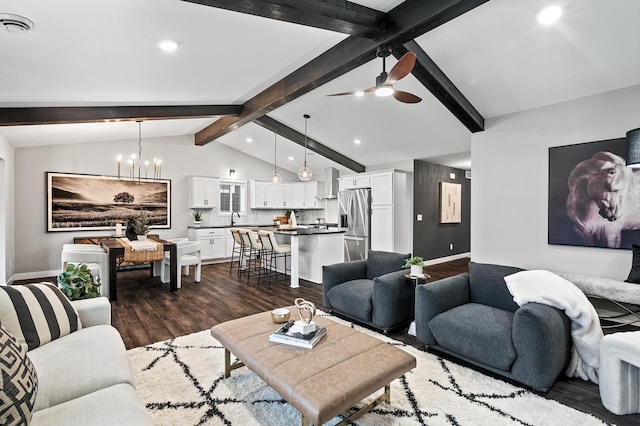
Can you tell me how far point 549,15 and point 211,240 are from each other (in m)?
7.04

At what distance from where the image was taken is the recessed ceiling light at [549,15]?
261cm

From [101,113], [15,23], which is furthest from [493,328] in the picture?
[101,113]

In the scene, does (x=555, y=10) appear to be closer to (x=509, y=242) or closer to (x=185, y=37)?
(x=509, y=242)

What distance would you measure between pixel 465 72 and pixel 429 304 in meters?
2.67

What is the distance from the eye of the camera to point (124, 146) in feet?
22.1

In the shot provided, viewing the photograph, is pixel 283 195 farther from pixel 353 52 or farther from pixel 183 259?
pixel 353 52

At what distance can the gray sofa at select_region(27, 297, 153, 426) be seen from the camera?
1.31 m

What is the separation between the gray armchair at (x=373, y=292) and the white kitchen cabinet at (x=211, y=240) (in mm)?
4507

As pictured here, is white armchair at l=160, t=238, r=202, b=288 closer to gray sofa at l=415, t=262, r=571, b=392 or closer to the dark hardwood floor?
the dark hardwood floor

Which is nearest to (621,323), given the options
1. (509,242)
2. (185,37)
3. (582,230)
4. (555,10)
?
(582,230)

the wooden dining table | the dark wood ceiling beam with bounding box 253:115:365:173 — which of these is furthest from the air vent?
the dark wood ceiling beam with bounding box 253:115:365:173

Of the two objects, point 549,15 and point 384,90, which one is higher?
point 549,15

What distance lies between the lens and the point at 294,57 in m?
3.66

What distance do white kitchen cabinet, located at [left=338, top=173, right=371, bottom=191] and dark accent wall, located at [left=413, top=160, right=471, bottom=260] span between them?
3.51 ft
